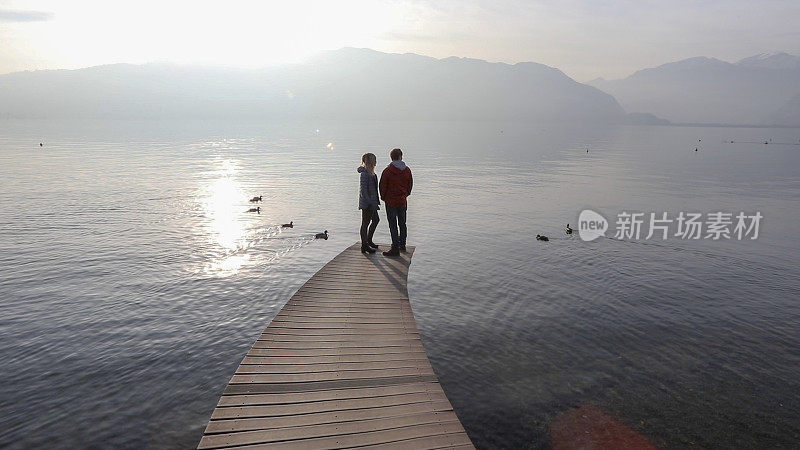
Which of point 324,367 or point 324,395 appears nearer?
point 324,395

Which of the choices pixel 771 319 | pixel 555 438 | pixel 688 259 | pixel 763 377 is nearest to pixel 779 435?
pixel 763 377

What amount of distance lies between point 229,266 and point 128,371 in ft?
31.5

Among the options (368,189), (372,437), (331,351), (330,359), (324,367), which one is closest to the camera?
(372,437)

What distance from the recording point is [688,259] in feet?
78.8

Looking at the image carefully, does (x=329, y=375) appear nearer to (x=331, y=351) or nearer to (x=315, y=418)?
(x=331, y=351)

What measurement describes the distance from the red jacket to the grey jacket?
0.53 meters

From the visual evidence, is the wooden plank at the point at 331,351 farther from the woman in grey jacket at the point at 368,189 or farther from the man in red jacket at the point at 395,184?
the woman in grey jacket at the point at 368,189

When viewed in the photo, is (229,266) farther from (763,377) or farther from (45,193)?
(45,193)

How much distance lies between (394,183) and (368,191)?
115 centimetres

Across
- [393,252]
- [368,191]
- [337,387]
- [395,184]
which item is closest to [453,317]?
[393,252]

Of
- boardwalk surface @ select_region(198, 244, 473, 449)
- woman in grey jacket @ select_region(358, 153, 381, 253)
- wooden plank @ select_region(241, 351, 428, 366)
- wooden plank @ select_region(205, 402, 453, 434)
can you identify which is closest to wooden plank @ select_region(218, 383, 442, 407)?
boardwalk surface @ select_region(198, 244, 473, 449)

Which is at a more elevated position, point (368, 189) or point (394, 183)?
point (394, 183)

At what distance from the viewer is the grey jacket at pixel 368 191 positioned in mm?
15234

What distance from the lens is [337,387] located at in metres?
8.24
